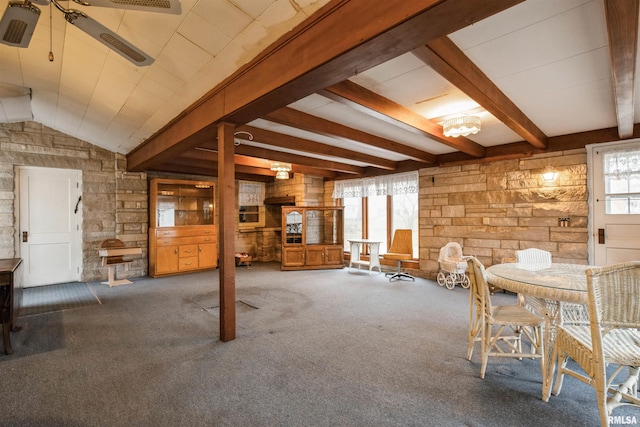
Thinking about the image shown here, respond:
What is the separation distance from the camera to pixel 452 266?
16.1ft

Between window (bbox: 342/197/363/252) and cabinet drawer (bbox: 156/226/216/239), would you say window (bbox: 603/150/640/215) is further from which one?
cabinet drawer (bbox: 156/226/216/239)

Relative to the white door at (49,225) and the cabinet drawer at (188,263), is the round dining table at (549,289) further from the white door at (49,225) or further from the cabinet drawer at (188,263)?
the white door at (49,225)

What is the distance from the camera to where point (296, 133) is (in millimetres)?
4266

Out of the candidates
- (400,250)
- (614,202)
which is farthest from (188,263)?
(614,202)

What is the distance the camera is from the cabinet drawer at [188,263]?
A: 20.4ft

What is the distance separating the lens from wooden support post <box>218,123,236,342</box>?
2.93m

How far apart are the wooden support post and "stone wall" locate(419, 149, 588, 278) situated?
4.13 m

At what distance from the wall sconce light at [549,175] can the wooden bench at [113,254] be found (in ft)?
22.2

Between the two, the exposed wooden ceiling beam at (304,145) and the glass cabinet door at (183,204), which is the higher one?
the exposed wooden ceiling beam at (304,145)

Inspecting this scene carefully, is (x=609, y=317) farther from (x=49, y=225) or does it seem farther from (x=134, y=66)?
(x=49, y=225)

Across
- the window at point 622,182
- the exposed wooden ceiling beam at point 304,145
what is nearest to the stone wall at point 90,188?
the exposed wooden ceiling beam at point 304,145

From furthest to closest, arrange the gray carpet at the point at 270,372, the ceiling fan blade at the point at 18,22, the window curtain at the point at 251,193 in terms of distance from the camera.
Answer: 1. the window curtain at the point at 251,193
2. the gray carpet at the point at 270,372
3. the ceiling fan blade at the point at 18,22

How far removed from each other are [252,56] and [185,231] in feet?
16.1

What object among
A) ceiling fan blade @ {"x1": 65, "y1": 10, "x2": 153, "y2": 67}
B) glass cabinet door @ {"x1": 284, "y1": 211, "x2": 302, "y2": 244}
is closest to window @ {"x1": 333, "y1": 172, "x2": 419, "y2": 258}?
glass cabinet door @ {"x1": 284, "y1": 211, "x2": 302, "y2": 244}
